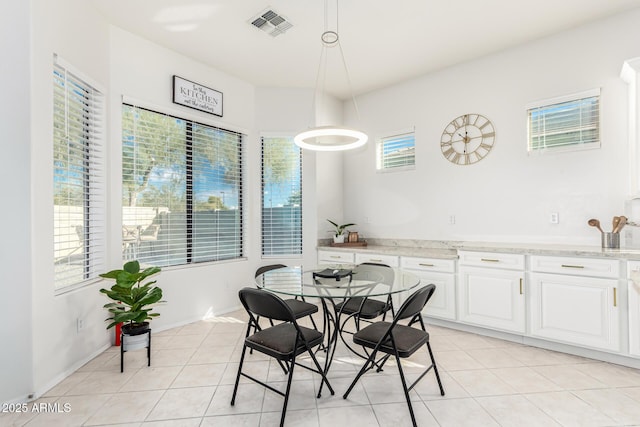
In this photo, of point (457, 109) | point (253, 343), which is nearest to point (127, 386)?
point (253, 343)

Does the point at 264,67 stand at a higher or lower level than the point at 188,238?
higher

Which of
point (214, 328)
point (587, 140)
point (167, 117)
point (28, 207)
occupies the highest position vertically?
point (167, 117)

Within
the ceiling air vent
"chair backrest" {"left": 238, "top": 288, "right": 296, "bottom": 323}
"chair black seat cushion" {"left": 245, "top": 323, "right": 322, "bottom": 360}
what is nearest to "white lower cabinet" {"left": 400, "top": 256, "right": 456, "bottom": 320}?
"chair black seat cushion" {"left": 245, "top": 323, "right": 322, "bottom": 360}

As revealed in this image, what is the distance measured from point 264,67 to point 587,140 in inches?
142

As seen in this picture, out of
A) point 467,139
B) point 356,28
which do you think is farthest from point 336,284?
point 467,139

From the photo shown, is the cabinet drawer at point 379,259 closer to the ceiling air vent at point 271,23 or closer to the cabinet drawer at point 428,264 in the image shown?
the cabinet drawer at point 428,264

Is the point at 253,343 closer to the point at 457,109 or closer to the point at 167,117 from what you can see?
the point at 167,117

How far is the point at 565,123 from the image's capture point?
10.6 feet

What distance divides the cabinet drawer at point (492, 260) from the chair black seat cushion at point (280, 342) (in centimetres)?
198

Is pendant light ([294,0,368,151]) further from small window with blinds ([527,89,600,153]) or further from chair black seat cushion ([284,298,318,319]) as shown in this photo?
small window with blinds ([527,89,600,153])

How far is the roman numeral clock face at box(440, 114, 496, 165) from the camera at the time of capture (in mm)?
3707

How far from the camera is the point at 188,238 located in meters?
3.81

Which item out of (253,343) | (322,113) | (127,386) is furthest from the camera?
(322,113)

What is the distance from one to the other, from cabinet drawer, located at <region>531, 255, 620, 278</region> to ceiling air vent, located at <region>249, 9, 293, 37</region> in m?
3.25
